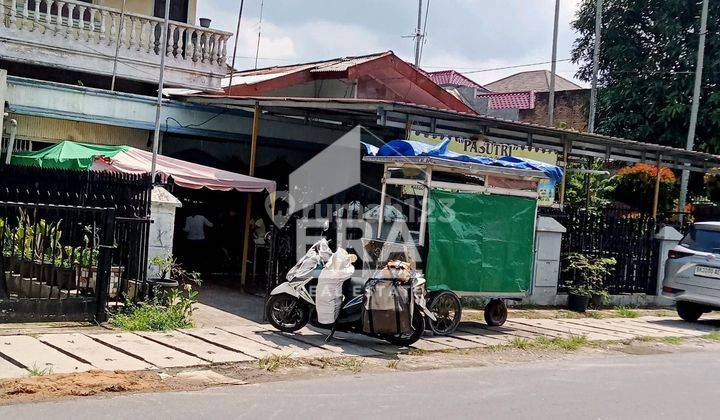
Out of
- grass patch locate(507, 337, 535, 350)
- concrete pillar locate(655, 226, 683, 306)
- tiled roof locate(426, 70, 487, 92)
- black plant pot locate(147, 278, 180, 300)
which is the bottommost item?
grass patch locate(507, 337, 535, 350)

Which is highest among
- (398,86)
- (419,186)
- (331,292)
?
(398,86)

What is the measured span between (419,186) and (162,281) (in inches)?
151

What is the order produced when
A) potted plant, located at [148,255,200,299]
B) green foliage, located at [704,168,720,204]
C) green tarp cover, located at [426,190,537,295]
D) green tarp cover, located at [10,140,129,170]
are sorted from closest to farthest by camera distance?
1. potted plant, located at [148,255,200,299]
2. green tarp cover, located at [426,190,537,295]
3. green tarp cover, located at [10,140,129,170]
4. green foliage, located at [704,168,720,204]

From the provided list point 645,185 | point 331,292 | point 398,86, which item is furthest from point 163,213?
point 645,185

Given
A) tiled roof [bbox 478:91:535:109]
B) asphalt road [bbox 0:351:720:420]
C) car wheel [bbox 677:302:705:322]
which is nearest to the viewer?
asphalt road [bbox 0:351:720:420]

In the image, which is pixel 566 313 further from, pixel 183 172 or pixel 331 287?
pixel 183 172

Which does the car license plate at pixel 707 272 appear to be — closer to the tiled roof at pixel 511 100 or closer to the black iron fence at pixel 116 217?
the black iron fence at pixel 116 217

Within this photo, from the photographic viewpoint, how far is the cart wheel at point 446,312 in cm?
1109

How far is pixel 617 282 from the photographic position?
53.1 ft

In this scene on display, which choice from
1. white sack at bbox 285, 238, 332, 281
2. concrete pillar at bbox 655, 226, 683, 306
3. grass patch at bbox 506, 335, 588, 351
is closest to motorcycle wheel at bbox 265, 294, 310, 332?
white sack at bbox 285, 238, 332, 281

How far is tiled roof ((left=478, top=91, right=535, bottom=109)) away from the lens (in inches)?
1410

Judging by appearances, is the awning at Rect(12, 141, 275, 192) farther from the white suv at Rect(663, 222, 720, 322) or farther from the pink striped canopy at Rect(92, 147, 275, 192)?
the white suv at Rect(663, 222, 720, 322)

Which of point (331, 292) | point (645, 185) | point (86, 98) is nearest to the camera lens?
point (331, 292)

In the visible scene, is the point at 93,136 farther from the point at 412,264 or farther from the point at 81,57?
the point at 412,264
